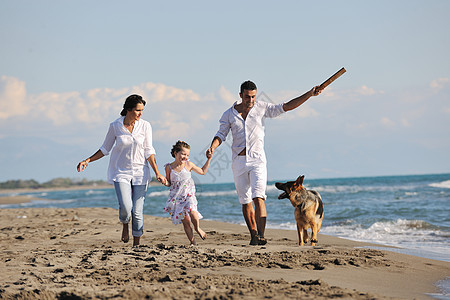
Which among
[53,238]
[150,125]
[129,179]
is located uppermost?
[150,125]

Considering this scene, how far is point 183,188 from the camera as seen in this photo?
641 cm

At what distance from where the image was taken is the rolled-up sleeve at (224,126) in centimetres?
649

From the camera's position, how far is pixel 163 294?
352 cm

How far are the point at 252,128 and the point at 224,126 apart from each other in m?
0.42

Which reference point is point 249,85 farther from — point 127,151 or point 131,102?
point 127,151

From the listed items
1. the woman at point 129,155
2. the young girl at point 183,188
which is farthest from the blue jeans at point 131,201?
the young girl at point 183,188

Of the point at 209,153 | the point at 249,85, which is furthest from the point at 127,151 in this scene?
the point at 249,85

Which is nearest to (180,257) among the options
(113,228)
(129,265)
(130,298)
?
(129,265)

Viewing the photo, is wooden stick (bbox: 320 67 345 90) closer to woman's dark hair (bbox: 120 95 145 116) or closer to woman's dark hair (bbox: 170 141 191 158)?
woman's dark hair (bbox: 170 141 191 158)

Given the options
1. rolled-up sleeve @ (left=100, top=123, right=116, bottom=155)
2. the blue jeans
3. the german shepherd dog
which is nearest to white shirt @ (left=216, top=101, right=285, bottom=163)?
the german shepherd dog

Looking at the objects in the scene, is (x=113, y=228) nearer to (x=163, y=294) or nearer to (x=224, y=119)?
(x=224, y=119)

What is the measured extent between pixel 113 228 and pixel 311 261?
5.83m

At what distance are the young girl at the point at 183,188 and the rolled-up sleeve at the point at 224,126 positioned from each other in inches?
16.7

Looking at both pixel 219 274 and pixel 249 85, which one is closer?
pixel 219 274
